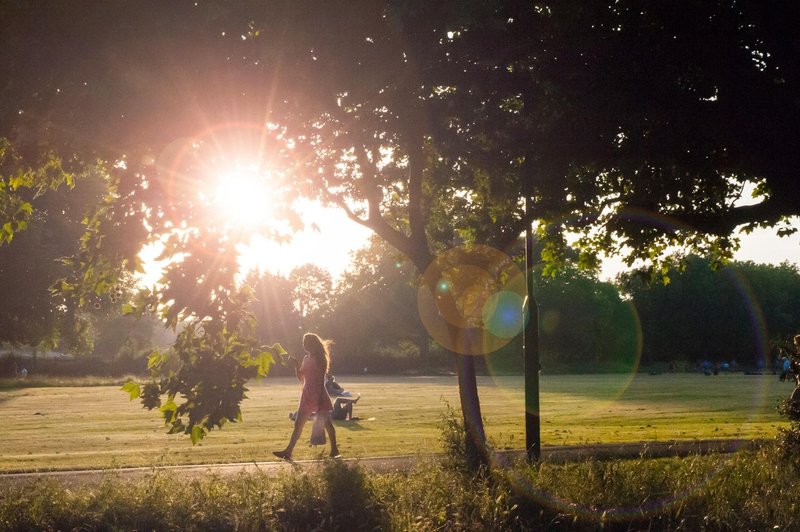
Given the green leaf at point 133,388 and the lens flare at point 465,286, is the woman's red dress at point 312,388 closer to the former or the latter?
the lens flare at point 465,286

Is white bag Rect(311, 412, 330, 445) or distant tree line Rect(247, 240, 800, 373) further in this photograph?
distant tree line Rect(247, 240, 800, 373)

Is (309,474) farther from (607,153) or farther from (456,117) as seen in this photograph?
(607,153)

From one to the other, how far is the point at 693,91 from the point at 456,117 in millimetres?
3138

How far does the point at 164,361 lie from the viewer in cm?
874

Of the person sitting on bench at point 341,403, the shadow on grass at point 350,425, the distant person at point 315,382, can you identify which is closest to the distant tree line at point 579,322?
A: the person sitting on bench at point 341,403

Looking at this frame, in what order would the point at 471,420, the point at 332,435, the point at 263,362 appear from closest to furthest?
1. the point at 263,362
2. the point at 471,420
3. the point at 332,435

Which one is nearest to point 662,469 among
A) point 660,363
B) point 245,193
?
point 245,193

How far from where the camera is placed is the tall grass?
761cm

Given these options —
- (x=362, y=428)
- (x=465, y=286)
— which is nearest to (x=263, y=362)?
(x=465, y=286)

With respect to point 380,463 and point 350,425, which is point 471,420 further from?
Result: point 350,425

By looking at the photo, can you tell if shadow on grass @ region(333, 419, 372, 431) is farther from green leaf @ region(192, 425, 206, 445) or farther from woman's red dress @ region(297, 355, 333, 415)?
green leaf @ region(192, 425, 206, 445)

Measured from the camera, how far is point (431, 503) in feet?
26.5

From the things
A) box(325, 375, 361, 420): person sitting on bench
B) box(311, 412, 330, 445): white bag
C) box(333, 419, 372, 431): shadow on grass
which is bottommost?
box(333, 419, 372, 431): shadow on grass

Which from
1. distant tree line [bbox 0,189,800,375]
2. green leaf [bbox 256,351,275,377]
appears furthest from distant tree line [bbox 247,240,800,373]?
green leaf [bbox 256,351,275,377]
